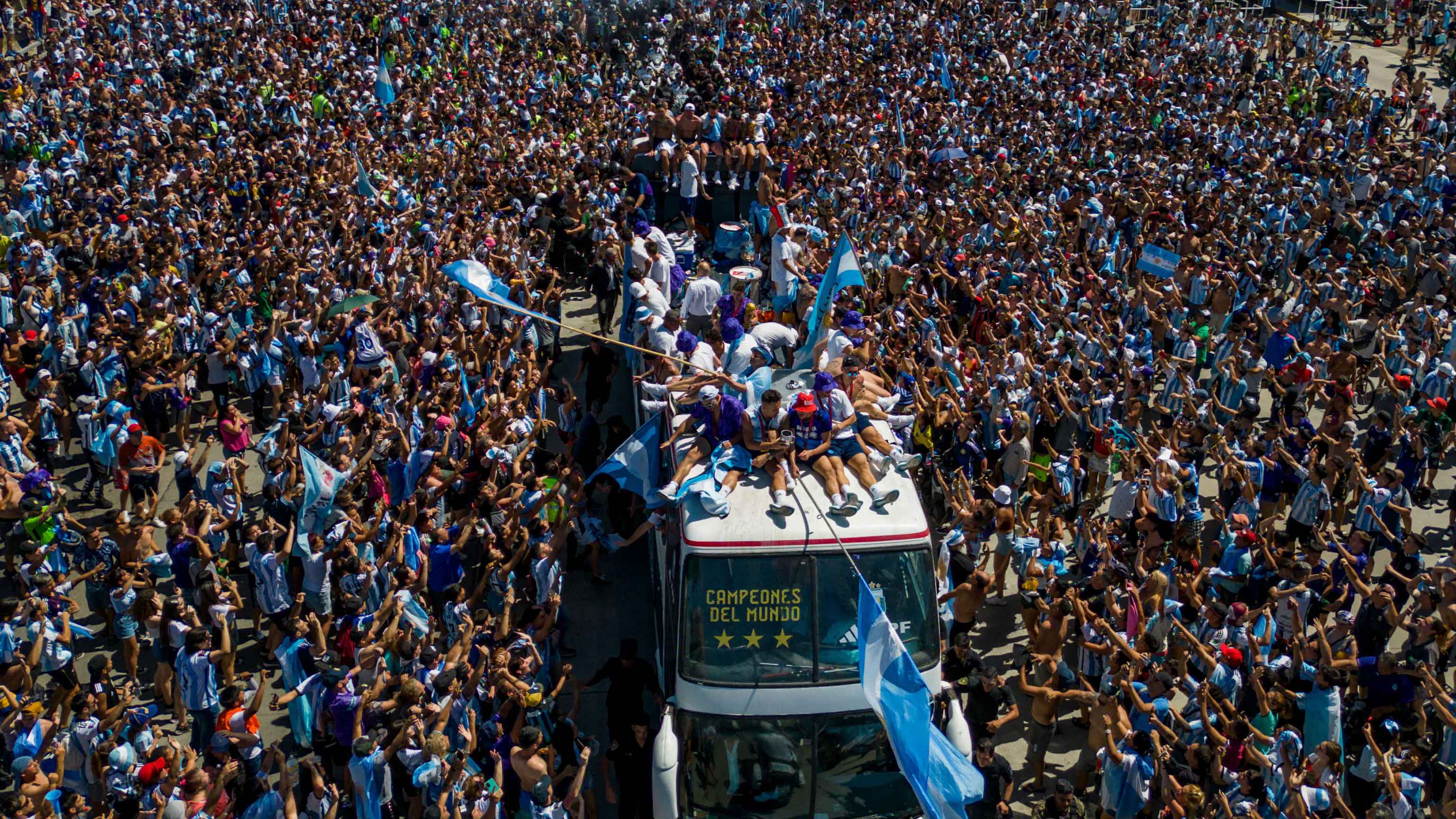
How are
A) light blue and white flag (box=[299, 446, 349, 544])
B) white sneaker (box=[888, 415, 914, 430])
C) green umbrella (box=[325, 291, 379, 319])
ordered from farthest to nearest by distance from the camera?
green umbrella (box=[325, 291, 379, 319]) → light blue and white flag (box=[299, 446, 349, 544]) → white sneaker (box=[888, 415, 914, 430])

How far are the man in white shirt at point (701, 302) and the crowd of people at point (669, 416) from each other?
78mm

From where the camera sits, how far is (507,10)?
36875mm

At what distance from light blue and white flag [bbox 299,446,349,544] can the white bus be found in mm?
4522

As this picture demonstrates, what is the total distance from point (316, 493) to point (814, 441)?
4.79m

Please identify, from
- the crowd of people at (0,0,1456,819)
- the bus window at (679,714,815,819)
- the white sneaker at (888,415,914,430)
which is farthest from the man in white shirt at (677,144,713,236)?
the bus window at (679,714,815,819)

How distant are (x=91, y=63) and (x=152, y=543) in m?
20.7

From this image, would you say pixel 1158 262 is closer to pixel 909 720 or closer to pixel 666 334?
pixel 666 334

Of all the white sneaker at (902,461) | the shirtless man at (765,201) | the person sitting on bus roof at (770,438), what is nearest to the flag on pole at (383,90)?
the shirtless man at (765,201)

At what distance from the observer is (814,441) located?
9.80m

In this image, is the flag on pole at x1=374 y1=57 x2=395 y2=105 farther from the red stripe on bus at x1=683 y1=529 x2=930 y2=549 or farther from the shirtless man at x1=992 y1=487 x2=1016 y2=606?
the red stripe on bus at x1=683 y1=529 x2=930 y2=549

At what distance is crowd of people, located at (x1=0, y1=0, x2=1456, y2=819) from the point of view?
30.7 feet

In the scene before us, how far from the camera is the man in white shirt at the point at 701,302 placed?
550 inches

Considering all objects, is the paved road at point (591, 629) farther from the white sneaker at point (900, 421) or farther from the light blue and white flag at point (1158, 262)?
the light blue and white flag at point (1158, 262)

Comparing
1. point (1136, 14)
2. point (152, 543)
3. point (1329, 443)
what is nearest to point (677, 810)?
point (152, 543)
